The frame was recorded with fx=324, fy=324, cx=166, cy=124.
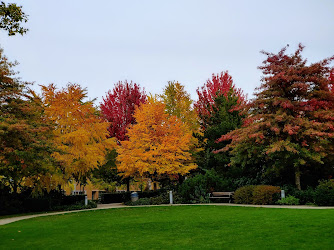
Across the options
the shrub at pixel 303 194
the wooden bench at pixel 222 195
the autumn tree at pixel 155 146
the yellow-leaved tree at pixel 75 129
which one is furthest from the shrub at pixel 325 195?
the yellow-leaved tree at pixel 75 129

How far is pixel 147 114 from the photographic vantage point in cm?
2742

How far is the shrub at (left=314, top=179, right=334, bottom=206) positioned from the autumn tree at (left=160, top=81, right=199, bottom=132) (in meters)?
16.7

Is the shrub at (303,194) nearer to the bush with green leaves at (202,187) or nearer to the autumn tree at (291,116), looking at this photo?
the autumn tree at (291,116)

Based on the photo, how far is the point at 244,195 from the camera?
70.7 feet

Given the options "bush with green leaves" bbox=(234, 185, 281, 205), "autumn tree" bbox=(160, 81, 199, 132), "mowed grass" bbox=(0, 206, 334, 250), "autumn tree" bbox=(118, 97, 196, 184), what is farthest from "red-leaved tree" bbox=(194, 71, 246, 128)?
"mowed grass" bbox=(0, 206, 334, 250)

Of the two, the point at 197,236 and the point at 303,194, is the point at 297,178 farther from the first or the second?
the point at 197,236

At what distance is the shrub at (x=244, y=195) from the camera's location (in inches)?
838

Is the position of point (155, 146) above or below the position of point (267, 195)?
above

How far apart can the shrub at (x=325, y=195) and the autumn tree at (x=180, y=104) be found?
16733 mm

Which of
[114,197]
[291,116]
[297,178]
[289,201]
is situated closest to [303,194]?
[289,201]

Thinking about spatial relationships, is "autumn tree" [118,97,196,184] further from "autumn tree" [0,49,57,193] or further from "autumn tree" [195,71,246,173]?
"autumn tree" [0,49,57,193]

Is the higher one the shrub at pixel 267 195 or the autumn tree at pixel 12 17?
the autumn tree at pixel 12 17

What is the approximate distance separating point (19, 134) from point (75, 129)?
6482 millimetres

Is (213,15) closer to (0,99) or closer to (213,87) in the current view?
(0,99)
